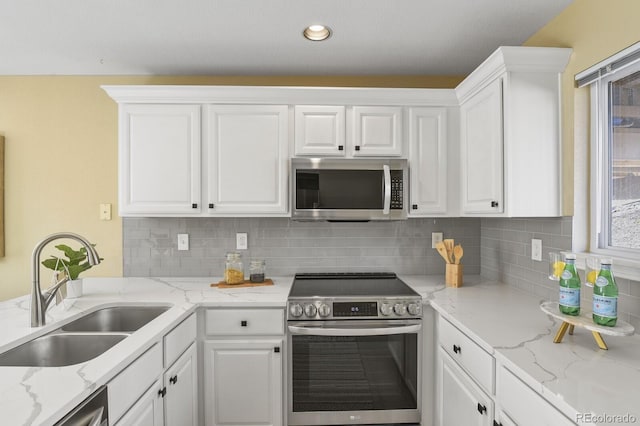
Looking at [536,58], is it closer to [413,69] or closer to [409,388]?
[413,69]

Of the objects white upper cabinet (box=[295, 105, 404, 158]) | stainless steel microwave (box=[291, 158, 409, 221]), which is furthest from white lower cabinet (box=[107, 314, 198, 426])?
white upper cabinet (box=[295, 105, 404, 158])

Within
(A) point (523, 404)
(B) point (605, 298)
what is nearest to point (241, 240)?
(A) point (523, 404)

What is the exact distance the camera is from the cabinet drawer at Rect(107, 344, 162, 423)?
47.8 inches

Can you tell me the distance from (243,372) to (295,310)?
444 mm

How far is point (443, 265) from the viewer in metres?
2.76

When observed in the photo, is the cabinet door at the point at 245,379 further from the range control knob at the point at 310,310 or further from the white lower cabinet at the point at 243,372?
the range control knob at the point at 310,310

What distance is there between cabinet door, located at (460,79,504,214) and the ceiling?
0.37 m

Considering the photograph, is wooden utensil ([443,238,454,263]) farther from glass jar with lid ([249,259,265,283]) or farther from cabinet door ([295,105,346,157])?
glass jar with lid ([249,259,265,283])

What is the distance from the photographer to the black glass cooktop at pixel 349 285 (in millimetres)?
2162

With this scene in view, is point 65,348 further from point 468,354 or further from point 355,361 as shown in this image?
point 468,354

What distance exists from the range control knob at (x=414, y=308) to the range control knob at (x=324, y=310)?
441 millimetres

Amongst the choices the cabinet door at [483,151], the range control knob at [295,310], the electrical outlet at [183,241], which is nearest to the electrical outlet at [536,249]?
the cabinet door at [483,151]

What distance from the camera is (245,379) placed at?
6.76 feet

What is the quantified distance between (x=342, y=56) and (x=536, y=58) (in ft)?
3.59
